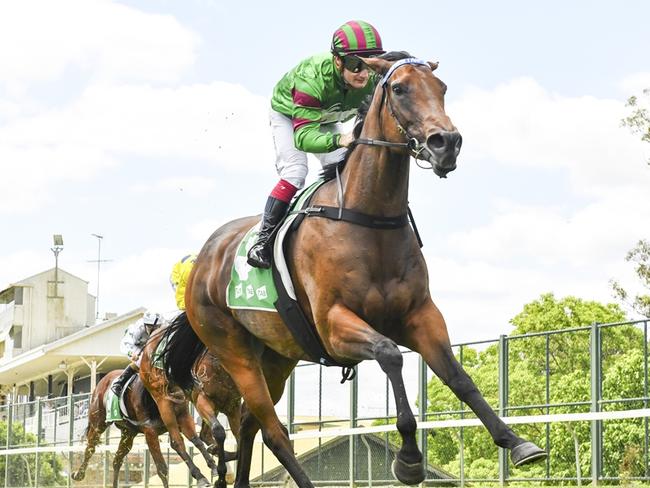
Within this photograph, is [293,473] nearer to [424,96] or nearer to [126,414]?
[424,96]

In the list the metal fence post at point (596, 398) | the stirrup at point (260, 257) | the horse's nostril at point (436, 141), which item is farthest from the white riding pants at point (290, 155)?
the metal fence post at point (596, 398)

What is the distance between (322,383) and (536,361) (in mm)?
2731

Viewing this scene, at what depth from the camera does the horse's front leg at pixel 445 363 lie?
6164mm

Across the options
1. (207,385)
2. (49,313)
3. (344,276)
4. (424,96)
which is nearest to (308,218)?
(344,276)

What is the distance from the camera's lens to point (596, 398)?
12.4 metres

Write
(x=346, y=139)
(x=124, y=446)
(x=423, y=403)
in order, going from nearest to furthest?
1. (x=346, y=139)
2. (x=423, y=403)
3. (x=124, y=446)

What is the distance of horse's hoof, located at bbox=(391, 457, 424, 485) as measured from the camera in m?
6.24

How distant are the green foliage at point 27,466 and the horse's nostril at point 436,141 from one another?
17.4 meters

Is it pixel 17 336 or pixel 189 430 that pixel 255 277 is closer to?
pixel 189 430

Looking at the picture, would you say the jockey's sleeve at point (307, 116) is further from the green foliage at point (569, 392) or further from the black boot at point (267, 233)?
the green foliage at point (569, 392)

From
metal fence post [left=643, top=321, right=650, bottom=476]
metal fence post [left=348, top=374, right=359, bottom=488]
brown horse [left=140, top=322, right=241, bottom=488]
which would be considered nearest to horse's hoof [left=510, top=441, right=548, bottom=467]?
brown horse [left=140, top=322, right=241, bottom=488]

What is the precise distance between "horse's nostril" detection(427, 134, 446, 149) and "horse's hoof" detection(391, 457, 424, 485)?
4.96ft

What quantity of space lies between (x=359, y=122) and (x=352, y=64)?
44cm

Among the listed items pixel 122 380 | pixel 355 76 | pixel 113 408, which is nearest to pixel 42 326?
pixel 113 408
